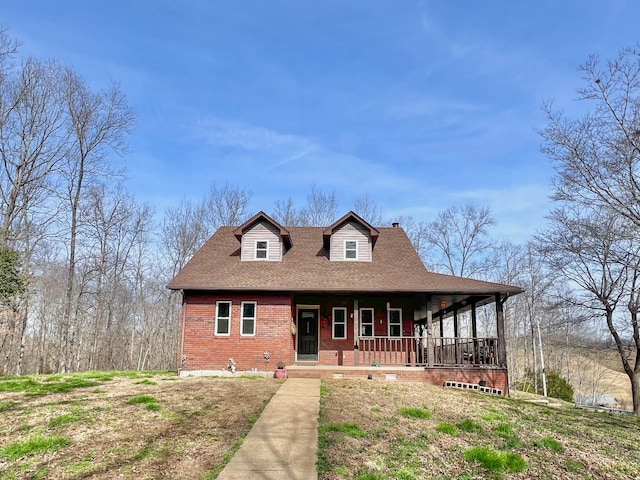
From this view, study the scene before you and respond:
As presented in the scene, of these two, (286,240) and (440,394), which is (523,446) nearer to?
(440,394)

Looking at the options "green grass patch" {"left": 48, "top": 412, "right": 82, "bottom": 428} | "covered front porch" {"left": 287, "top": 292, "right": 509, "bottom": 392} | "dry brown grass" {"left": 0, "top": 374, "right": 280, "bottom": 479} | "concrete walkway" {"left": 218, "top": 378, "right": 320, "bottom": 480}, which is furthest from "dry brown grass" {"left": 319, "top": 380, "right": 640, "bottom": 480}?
"green grass patch" {"left": 48, "top": 412, "right": 82, "bottom": 428}

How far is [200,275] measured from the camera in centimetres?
1628

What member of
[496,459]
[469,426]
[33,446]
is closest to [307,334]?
[469,426]

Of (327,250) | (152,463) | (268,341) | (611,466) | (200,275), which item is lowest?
(611,466)

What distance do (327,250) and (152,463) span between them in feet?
44.3

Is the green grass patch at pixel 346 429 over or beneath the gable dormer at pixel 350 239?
beneath

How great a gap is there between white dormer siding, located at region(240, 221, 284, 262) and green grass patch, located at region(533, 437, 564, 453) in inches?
466

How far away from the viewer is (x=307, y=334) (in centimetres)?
1709

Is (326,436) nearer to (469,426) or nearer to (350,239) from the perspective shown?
(469,426)

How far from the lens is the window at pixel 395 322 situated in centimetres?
1695

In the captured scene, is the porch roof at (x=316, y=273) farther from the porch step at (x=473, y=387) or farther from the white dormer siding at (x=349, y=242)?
the porch step at (x=473, y=387)

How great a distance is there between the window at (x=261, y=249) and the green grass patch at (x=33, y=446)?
11727 mm

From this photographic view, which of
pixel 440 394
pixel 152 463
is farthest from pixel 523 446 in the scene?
pixel 152 463

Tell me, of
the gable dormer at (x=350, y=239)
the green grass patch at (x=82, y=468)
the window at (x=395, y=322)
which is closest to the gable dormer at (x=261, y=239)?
the gable dormer at (x=350, y=239)
